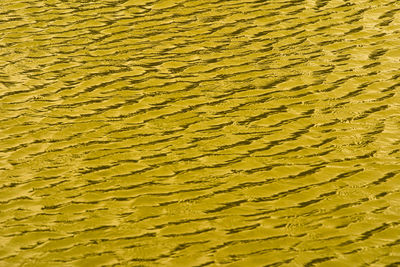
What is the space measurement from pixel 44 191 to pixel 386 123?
3.97 meters

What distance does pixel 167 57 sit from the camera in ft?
34.2

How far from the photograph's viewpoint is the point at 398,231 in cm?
633

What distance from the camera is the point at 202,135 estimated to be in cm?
827

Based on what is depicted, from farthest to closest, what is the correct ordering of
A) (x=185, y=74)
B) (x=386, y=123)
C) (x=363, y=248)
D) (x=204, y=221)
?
(x=185, y=74)
(x=386, y=123)
(x=204, y=221)
(x=363, y=248)

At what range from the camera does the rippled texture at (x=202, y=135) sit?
21.1 ft

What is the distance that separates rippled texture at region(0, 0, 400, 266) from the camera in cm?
645

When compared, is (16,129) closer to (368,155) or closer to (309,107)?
(309,107)

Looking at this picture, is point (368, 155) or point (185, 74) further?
point (185, 74)

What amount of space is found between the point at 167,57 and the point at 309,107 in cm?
268

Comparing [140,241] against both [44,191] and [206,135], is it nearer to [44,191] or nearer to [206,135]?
[44,191]

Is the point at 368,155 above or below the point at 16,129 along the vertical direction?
below

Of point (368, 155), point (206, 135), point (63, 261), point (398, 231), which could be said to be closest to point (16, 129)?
point (206, 135)

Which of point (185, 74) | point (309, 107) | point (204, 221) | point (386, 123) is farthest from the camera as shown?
point (185, 74)

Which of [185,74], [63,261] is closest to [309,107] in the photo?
[185,74]
